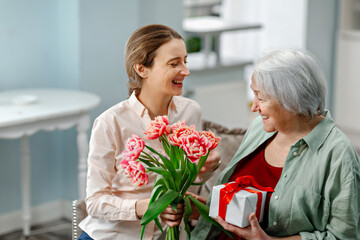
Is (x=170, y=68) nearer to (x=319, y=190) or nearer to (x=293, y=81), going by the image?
(x=293, y=81)

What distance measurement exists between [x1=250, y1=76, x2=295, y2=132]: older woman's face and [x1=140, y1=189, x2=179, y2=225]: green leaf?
386 millimetres

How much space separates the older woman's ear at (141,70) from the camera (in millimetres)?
2048

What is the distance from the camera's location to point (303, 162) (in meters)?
1.91

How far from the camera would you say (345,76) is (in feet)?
18.1

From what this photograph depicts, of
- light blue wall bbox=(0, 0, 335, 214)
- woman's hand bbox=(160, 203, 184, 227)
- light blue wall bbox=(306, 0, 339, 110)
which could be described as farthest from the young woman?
light blue wall bbox=(306, 0, 339, 110)

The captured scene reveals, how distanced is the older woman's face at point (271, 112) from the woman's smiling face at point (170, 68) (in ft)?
0.78

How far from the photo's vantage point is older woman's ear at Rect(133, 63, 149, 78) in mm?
2048

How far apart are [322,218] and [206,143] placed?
Result: 460 millimetres

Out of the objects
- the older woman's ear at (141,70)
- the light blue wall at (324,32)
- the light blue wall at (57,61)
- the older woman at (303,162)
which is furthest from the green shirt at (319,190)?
the light blue wall at (324,32)

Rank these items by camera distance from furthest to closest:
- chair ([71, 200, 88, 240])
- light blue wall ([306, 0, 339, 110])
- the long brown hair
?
light blue wall ([306, 0, 339, 110]) < chair ([71, 200, 88, 240]) < the long brown hair

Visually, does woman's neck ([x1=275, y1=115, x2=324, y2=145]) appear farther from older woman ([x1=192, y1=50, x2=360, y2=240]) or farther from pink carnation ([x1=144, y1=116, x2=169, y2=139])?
pink carnation ([x1=144, y1=116, x2=169, y2=139])

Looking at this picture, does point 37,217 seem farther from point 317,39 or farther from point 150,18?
point 317,39

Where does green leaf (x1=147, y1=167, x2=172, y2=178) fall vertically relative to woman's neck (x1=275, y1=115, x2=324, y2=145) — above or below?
below

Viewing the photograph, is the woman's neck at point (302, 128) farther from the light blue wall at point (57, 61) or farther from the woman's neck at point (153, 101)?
the light blue wall at point (57, 61)
